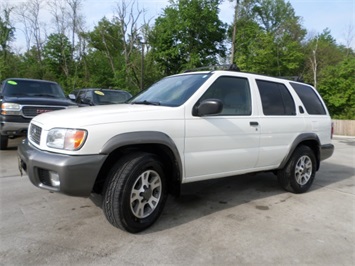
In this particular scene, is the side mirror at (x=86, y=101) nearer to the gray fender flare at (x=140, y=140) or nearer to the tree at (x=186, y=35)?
the gray fender flare at (x=140, y=140)

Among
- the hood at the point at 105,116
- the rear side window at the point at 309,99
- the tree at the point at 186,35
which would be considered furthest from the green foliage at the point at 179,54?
the hood at the point at 105,116

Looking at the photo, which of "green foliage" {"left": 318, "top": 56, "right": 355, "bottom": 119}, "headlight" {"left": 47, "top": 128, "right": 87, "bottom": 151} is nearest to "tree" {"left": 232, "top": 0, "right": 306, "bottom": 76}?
"green foliage" {"left": 318, "top": 56, "right": 355, "bottom": 119}

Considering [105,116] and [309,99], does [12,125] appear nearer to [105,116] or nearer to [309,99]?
[105,116]

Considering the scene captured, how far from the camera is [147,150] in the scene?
11.5 feet

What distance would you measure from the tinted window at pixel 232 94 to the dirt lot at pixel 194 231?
1350 millimetres

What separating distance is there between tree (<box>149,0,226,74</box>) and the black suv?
72.8 feet

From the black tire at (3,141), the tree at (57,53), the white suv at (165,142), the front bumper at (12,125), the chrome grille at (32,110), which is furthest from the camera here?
the tree at (57,53)

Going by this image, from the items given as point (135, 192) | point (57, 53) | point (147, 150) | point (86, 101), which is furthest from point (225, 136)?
point (57, 53)

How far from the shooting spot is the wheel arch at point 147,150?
3109 mm

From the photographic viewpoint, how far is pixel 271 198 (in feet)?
15.9

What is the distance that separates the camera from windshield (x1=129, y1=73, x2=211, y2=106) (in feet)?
12.5

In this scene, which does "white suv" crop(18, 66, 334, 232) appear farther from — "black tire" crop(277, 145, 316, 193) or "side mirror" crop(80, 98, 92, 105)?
"side mirror" crop(80, 98, 92, 105)

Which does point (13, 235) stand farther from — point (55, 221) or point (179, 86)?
point (179, 86)

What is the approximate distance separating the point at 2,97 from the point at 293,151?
6.80 meters
